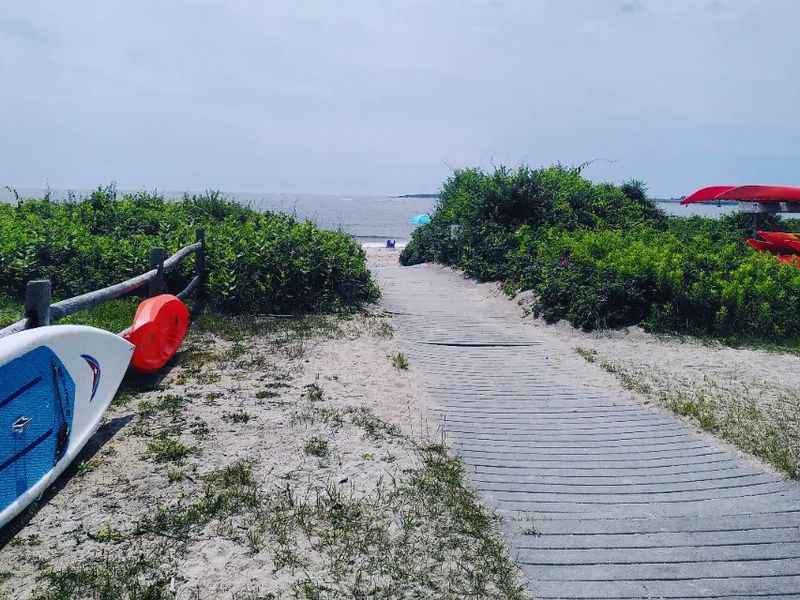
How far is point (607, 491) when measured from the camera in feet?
17.3

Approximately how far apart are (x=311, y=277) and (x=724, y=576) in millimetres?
8876

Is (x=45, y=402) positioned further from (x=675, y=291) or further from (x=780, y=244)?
(x=780, y=244)

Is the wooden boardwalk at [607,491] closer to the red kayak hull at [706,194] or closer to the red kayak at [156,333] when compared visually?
the red kayak at [156,333]

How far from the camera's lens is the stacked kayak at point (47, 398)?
4.27 meters

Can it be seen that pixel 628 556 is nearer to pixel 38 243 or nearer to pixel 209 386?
pixel 209 386

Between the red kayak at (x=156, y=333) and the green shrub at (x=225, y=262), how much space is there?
2.96m

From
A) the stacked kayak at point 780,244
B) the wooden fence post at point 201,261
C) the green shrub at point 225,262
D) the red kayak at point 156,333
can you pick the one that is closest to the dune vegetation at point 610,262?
the stacked kayak at point 780,244

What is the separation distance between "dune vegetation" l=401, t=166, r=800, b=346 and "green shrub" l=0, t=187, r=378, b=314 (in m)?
3.97

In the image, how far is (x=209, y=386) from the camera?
7434 mm

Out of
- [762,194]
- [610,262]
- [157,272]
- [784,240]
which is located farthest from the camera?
[762,194]

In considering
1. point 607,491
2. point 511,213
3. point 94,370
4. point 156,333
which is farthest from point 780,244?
point 94,370

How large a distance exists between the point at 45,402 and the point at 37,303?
0.99 meters

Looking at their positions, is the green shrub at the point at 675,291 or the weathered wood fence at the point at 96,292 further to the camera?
the green shrub at the point at 675,291

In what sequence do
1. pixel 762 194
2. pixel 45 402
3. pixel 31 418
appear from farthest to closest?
pixel 762 194, pixel 45 402, pixel 31 418
